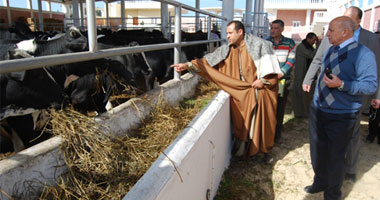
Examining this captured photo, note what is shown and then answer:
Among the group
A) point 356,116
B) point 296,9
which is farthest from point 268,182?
point 296,9

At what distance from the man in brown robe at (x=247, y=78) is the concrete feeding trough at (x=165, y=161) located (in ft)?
1.09

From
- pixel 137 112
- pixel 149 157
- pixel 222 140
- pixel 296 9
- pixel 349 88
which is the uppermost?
pixel 296 9

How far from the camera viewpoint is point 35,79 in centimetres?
254

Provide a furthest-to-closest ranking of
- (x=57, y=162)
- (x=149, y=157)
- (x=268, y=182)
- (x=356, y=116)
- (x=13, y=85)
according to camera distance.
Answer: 1. (x=268, y=182)
2. (x=356, y=116)
3. (x=13, y=85)
4. (x=149, y=157)
5. (x=57, y=162)

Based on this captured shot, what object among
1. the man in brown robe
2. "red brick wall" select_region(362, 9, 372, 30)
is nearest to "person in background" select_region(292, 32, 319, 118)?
the man in brown robe

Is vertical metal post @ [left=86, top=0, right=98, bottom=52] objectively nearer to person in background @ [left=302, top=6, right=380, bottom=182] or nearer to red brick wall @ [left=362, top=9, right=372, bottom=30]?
person in background @ [left=302, top=6, right=380, bottom=182]

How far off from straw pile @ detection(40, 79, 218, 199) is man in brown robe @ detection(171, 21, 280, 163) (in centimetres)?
141

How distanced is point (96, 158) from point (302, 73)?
15.1 ft

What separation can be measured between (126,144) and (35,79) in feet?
3.59

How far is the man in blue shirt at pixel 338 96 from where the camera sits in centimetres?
254

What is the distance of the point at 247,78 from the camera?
3531 millimetres

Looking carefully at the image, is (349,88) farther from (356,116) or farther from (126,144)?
(126,144)

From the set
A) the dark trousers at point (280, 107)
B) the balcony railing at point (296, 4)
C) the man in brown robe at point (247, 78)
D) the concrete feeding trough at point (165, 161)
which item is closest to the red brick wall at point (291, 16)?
the balcony railing at point (296, 4)

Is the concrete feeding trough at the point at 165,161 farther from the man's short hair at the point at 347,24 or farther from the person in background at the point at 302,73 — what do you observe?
the person in background at the point at 302,73
